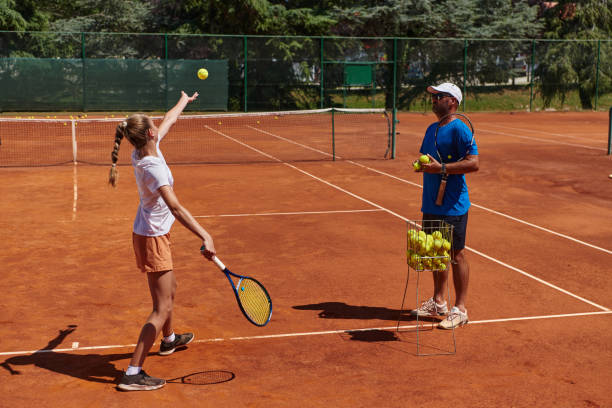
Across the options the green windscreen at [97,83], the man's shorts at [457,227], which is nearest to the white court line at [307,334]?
the man's shorts at [457,227]

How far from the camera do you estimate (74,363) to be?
5.35 meters

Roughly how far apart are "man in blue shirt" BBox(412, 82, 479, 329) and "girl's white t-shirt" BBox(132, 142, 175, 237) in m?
2.18

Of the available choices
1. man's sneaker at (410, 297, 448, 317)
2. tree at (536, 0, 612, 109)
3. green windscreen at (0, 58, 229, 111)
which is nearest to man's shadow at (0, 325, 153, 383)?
man's sneaker at (410, 297, 448, 317)

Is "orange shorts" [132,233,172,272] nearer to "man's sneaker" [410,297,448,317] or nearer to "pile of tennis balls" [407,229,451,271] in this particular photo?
"pile of tennis balls" [407,229,451,271]

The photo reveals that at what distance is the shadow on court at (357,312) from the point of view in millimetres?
6441

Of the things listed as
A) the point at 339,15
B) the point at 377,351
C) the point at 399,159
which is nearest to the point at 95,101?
the point at 339,15

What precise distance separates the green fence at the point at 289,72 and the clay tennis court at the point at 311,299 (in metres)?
16.4

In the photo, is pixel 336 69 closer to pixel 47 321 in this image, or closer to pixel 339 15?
pixel 339 15

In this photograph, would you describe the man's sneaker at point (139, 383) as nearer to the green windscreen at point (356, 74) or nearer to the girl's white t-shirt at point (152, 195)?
the girl's white t-shirt at point (152, 195)

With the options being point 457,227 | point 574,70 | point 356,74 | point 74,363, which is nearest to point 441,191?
point 457,227

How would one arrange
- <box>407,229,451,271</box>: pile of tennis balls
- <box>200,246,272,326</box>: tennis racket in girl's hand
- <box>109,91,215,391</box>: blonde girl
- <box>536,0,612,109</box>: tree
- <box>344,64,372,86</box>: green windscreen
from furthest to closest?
<box>536,0,612,109</box>: tree
<box>344,64,372,86</box>: green windscreen
<box>407,229,451,271</box>: pile of tennis balls
<box>200,246,272,326</box>: tennis racket in girl's hand
<box>109,91,215,391</box>: blonde girl

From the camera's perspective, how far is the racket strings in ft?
Result: 16.5

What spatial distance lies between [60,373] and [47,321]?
1214mm

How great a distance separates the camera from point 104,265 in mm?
8086
